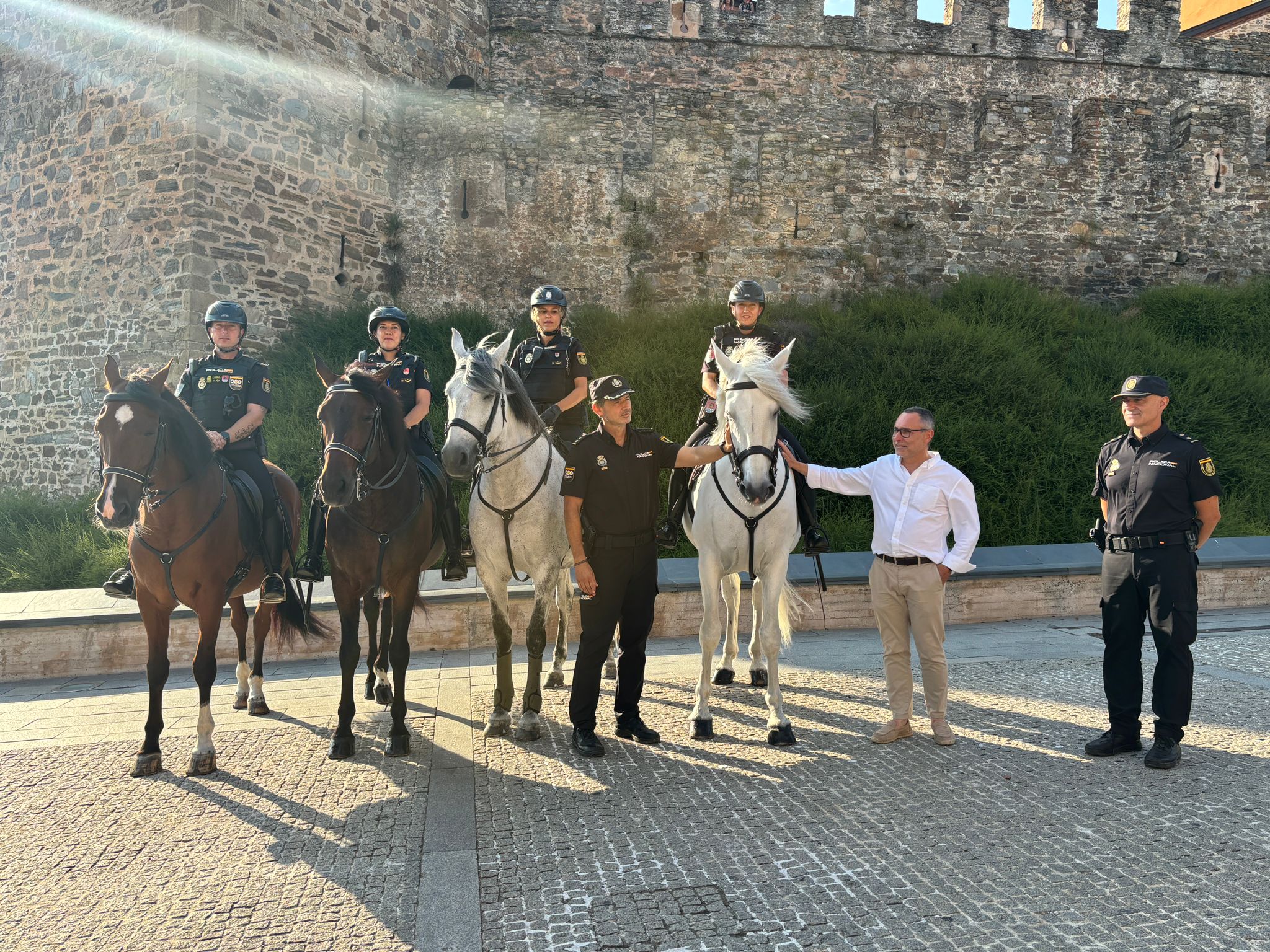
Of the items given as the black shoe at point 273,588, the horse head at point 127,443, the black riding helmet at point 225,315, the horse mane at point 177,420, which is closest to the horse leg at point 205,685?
the black shoe at point 273,588

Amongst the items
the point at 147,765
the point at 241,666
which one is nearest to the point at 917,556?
the point at 147,765

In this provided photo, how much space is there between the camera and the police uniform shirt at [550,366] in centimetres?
611

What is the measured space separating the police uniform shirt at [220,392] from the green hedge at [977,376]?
5577mm

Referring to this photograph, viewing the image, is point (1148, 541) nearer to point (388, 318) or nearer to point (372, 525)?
point (372, 525)

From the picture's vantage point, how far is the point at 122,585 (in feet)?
16.8

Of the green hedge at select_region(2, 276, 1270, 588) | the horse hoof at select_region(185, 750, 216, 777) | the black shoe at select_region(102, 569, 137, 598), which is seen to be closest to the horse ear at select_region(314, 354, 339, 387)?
the black shoe at select_region(102, 569, 137, 598)

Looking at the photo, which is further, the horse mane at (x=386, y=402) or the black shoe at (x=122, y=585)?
the black shoe at (x=122, y=585)

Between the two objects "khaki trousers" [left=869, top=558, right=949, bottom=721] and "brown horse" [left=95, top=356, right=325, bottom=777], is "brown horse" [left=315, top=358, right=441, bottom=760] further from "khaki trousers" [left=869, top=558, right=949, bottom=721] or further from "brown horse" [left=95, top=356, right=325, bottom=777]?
"khaki trousers" [left=869, top=558, right=949, bottom=721]

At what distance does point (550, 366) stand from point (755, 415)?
2.03 meters

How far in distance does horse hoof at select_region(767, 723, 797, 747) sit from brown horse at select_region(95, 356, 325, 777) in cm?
305

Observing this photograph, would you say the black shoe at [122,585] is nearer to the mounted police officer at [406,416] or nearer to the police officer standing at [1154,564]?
the mounted police officer at [406,416]

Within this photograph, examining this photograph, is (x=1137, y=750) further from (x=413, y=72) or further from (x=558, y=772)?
(x=413, y=72)

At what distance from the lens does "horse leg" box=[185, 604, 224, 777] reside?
175 inches

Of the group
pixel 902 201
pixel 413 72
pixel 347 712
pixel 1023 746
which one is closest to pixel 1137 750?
pixel 1023 746
